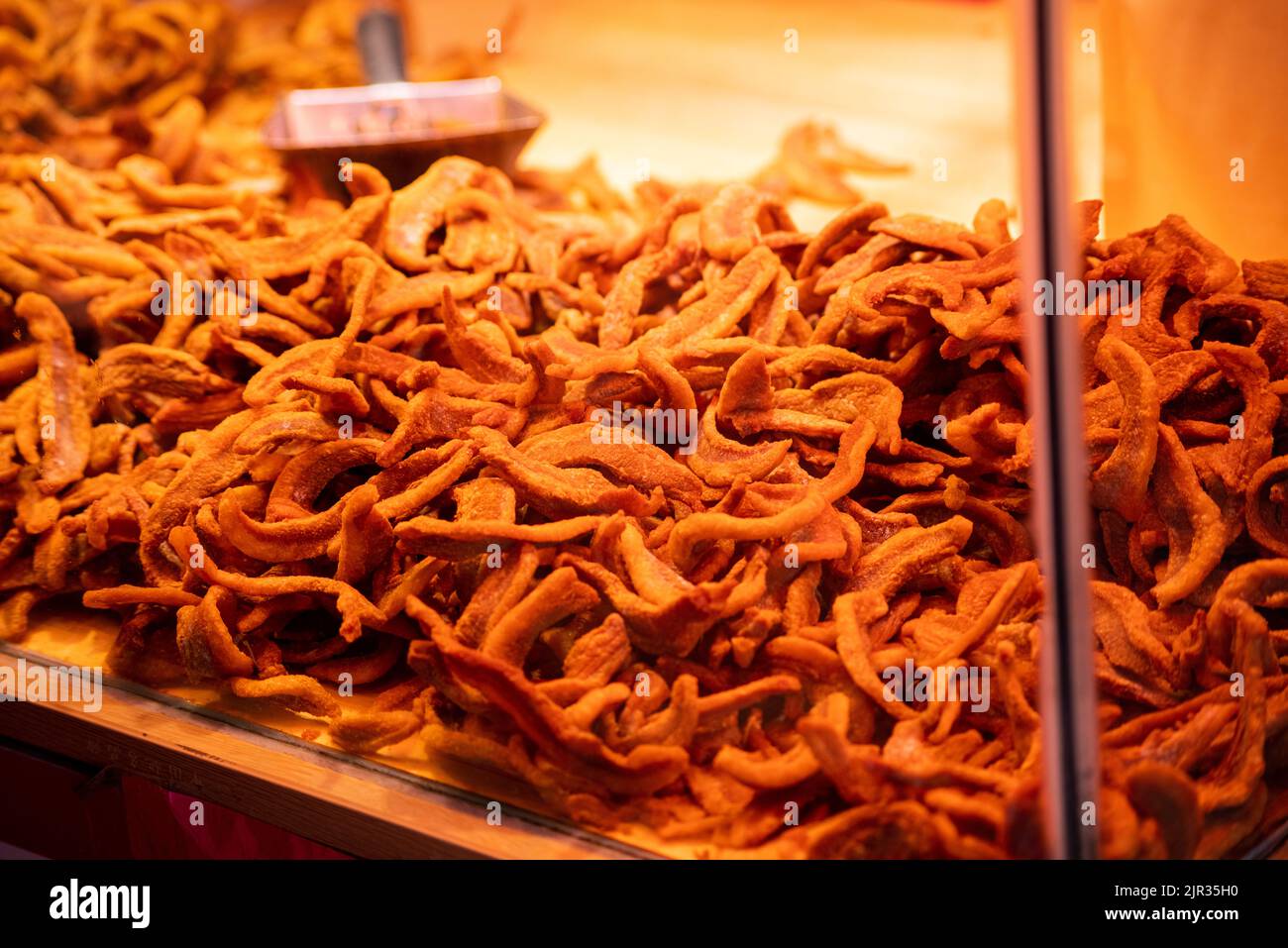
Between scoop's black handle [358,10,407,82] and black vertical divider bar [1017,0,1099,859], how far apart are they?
6.08 ft

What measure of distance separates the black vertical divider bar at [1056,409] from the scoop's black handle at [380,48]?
185 cm

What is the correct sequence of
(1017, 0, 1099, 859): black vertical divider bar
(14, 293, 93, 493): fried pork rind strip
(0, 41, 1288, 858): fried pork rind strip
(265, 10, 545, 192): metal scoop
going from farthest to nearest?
(265, 10, 545, 192): metal scoop → (14, 293, 93, 493): fried pork rind strip → (0, 41, 1288, 858): fried pork rind strip → (1017, 0, 1099, 859): black vertical divider bar

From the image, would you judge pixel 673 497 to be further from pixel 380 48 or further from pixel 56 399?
pixel 380 48

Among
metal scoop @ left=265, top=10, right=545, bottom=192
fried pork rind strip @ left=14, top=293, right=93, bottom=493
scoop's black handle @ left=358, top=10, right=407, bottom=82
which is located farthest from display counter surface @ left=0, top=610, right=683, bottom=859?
scoop's black handle @ left=358, top=10, right=407, bottom=82

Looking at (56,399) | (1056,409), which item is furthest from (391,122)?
(1056,409)

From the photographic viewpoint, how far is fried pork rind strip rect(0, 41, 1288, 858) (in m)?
0.86

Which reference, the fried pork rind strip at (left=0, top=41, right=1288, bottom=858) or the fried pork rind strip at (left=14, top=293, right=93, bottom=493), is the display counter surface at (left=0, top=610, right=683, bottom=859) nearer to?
the fried pork rind strip at (left=0, top=41, right=1288, bottom=858)

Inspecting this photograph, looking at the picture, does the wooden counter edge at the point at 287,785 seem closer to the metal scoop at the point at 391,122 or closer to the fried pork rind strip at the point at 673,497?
the fried pork rind strip at the point at 673,497

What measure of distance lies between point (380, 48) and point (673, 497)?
1.56 meters

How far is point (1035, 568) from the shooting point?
0.93 metres

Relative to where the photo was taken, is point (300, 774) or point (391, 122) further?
point (391, 122)

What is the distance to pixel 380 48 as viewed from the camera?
7.41 feet

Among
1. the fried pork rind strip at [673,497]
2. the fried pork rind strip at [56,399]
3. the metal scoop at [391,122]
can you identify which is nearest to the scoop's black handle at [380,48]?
the metal scoop at [391,122]
